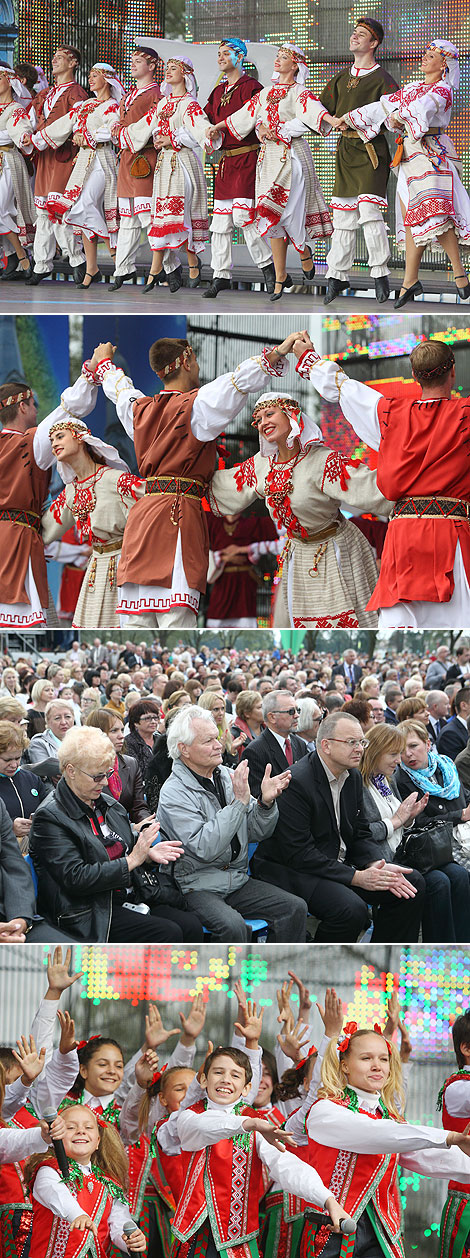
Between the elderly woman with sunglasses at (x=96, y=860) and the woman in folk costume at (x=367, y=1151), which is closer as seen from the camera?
the woman in folk costume at (x=367, y=1151)

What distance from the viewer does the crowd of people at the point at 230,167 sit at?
29.8ft

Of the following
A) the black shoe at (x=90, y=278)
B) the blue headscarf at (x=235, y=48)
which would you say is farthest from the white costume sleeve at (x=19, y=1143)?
the blue headscarf at (x=235, y=48)

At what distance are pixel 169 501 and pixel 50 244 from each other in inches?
185

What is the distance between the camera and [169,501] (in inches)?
268

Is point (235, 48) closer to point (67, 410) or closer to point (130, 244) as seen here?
point (130, 244)

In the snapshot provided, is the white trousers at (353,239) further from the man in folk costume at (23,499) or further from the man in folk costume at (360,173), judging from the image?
the man in folk costume at (23,499)

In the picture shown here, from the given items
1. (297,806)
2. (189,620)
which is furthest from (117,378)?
(297,806)

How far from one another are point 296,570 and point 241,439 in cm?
154

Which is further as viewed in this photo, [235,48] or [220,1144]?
[235,48]

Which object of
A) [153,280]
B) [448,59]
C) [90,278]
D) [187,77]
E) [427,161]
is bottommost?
[153,280]

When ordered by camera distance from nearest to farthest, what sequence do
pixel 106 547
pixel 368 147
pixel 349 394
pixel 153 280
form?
pixel 349 394 < pixel 106 547 < pixel 368 147 < pixel 153 280

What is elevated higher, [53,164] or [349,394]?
[53,164]

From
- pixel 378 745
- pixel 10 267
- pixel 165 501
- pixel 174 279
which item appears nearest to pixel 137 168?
pixel 174 279

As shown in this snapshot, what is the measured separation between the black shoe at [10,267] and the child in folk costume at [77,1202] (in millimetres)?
7605
